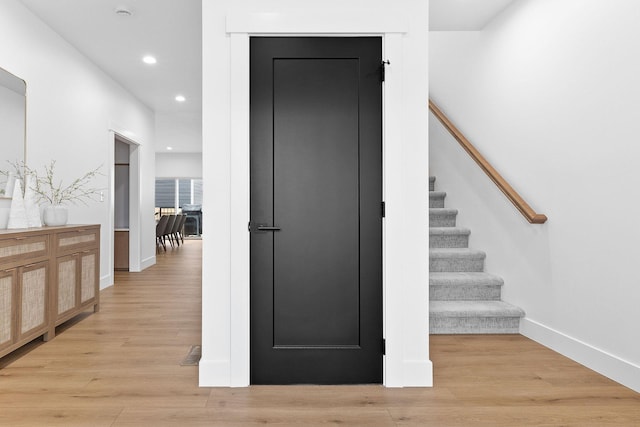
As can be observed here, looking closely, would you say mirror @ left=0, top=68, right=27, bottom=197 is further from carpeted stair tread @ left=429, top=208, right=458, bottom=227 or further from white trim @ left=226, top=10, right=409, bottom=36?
carpeted stair tread @ left=429, top=208, right=458, bottom=227

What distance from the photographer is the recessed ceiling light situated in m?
3.34

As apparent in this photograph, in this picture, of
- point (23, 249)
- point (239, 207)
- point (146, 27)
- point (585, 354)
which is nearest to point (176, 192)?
point (146, 27)

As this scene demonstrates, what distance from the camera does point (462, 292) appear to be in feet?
10.9

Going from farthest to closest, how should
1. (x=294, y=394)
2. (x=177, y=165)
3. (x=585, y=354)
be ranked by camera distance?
(x=177, y=165), (x=585, y=354), (x=294, y=394)

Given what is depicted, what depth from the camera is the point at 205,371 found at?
220cm

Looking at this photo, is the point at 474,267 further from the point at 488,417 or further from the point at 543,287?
the point at 488,417

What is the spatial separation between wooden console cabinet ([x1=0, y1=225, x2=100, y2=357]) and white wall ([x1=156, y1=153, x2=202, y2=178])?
9331mm

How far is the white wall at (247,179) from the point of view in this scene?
86.5 inches

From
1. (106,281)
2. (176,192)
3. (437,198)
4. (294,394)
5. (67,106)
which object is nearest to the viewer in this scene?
(294,394)

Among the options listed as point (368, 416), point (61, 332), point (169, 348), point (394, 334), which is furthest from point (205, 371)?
point (61, 332)

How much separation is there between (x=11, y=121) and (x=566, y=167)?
13.9 ft

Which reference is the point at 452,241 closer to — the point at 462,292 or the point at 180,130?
the point at 462,292

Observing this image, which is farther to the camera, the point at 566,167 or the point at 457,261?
the point at 457,261

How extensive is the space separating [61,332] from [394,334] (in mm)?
2730
